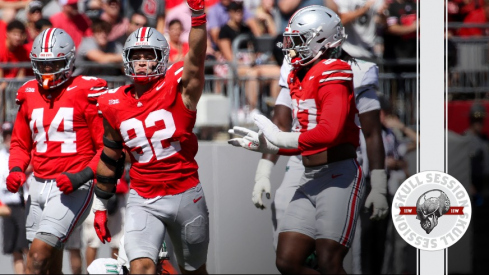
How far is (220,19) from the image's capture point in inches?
337

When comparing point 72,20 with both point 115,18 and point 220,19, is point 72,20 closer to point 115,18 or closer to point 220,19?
point 115,18

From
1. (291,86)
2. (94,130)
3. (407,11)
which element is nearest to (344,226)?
(291,86)

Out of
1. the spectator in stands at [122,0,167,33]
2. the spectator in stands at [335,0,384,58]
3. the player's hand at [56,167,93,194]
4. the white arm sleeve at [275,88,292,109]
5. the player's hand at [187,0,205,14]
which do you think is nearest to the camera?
the player's hand at [187,0,205,14]

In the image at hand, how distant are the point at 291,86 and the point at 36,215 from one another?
2.00m

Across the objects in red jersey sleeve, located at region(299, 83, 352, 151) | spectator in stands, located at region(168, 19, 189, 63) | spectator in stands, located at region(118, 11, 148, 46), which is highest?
spectator in stands, located at region(118, 11, 148, 46)

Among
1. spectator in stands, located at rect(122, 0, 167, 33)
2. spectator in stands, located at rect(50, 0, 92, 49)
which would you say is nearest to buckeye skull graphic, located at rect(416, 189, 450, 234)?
spectator in stands, located at rect(122, 0, 167, 33)

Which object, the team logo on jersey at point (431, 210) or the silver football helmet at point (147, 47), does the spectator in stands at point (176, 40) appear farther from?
the team logo on jersey at point (431, 210)

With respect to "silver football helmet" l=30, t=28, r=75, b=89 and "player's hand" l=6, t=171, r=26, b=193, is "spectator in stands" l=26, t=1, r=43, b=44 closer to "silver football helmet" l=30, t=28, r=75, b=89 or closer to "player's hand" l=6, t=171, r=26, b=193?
"silver football helmet" l=30, t=28, r=75, b=89

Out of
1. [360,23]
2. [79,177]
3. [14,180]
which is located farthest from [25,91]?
[360,23]

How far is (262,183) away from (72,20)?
10.3 ft

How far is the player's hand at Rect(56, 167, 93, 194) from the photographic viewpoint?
19.9ft

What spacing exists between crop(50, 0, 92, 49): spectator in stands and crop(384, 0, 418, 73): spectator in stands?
269 centimetres

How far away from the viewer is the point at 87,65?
7832mm

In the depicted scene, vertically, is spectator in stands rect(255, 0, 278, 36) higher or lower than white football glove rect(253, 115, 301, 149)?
higher
